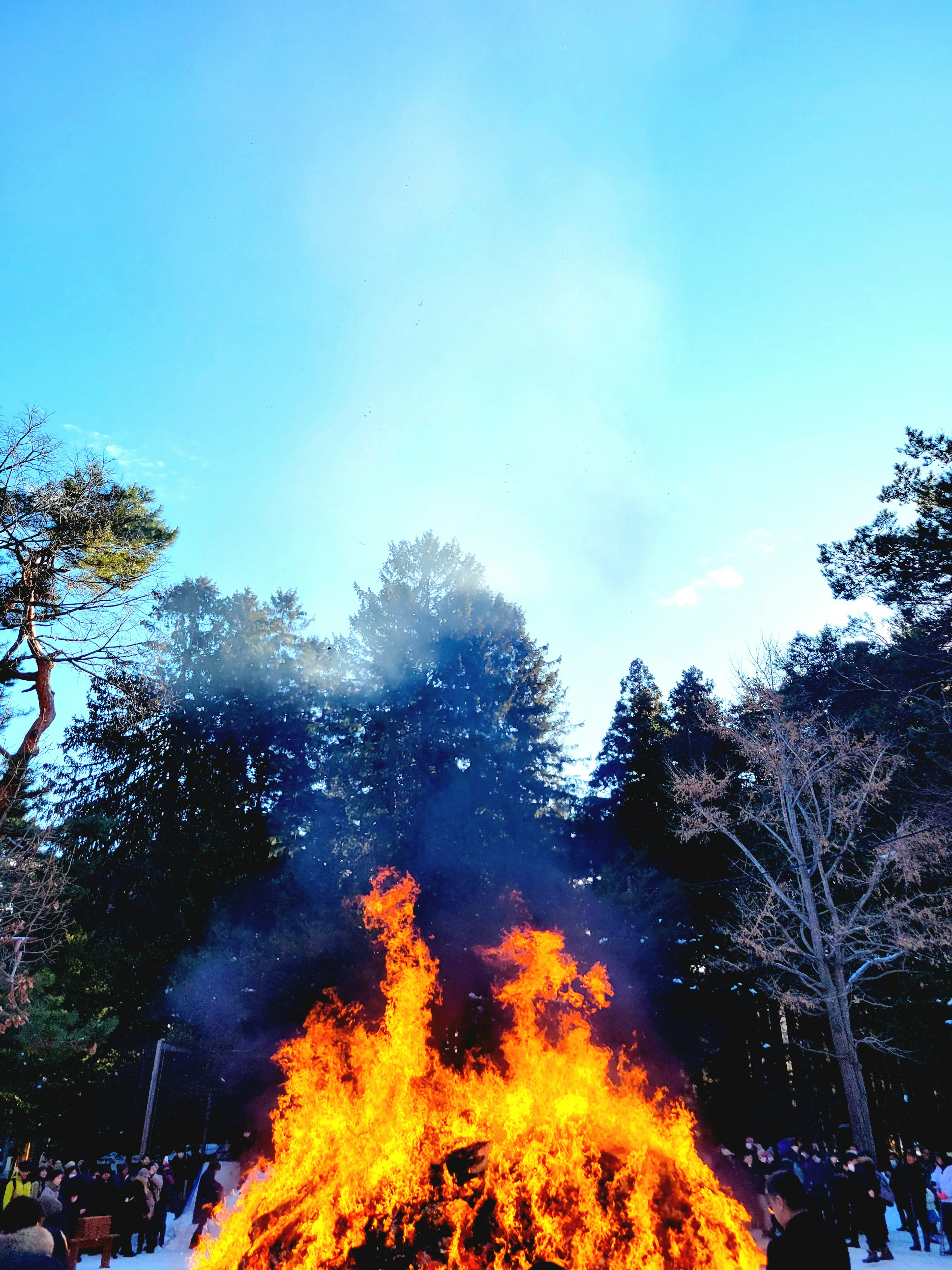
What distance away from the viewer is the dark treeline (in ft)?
66.4

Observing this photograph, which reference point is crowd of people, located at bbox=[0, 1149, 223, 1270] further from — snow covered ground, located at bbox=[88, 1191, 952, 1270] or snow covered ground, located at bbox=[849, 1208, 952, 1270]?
snow covered ground, located at bbox=[849, 1208, 952, 1270]

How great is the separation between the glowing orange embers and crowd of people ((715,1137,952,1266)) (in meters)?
1.94

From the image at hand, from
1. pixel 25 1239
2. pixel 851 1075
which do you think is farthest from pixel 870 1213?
pixel 25 1239

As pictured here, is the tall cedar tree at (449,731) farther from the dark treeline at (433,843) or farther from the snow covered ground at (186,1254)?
the snow covered ground at (186,1254)

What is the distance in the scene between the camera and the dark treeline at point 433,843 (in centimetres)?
2025

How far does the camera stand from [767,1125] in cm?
2588

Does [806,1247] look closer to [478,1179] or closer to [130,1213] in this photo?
[478,1179]

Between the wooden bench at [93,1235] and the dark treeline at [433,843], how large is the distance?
9175 millimetres

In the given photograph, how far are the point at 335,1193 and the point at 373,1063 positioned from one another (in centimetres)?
421

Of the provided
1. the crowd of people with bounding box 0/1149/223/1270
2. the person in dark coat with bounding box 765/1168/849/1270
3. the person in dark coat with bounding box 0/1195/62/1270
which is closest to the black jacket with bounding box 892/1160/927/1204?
→ the person in dark coat with bounding box 765/1168/849/1270

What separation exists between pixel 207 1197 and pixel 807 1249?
49.3 feet

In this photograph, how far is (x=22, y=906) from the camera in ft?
53.6

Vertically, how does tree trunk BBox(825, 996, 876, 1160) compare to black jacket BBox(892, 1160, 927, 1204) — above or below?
above

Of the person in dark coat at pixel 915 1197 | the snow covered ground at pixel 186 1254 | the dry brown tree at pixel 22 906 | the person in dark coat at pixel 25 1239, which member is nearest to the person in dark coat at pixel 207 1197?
the snow covered ground at pixel 186 1254
